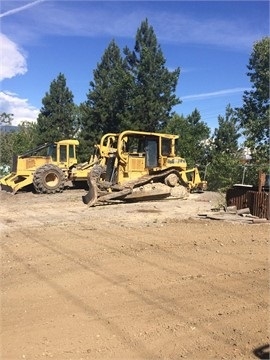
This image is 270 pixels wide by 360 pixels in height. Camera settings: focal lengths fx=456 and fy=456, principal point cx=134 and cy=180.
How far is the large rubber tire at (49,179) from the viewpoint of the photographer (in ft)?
61.9

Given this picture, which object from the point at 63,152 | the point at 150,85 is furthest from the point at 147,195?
the point at 150,85

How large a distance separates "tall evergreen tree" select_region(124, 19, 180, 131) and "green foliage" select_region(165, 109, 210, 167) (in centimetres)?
125

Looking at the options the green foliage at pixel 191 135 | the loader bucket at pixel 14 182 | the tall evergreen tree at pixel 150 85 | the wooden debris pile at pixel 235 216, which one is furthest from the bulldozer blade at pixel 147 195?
the tall evergreen tree at pixel 150 85

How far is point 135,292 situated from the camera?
5188 millimetres

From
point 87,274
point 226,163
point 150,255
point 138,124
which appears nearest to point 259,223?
point 150,255

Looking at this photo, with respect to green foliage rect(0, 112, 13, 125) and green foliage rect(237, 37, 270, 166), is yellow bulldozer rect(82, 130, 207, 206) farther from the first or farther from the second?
green foliage rect(0, 112, 13, 125)

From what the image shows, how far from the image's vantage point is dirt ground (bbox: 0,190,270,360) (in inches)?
155

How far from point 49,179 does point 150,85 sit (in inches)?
540

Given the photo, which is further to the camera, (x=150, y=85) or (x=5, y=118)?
(x=5, y=118)

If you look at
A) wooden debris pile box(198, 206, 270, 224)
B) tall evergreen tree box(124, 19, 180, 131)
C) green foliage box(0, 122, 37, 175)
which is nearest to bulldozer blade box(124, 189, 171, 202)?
wooden debris pile box(198, 206, 270, 224)

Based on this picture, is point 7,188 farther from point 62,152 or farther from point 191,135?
point 191,135

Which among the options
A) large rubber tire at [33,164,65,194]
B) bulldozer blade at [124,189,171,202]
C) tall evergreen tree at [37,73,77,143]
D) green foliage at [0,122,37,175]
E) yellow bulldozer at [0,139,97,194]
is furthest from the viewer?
tall evergreen tree at [37,73,77,143]

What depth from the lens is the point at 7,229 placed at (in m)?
9.68

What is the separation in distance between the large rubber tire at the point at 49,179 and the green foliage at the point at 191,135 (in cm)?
1035
